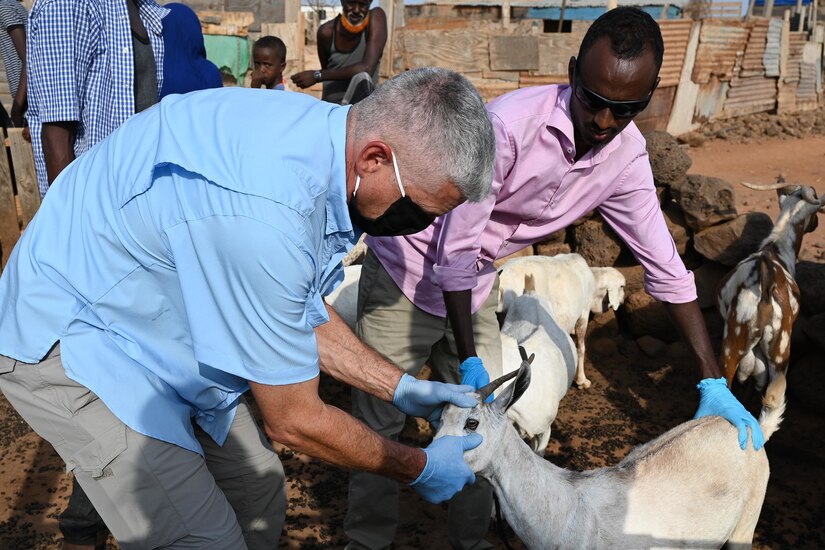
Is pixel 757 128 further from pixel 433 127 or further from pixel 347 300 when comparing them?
pixel 433 127

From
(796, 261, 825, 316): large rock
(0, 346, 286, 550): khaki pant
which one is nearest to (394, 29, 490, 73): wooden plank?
(796, 261, 825, 316): large rock

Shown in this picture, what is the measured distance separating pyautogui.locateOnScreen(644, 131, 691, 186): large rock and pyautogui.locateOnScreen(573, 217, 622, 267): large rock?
688 millimetres

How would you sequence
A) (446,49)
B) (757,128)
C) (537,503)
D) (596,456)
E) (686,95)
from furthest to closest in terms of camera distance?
(757,128) → (686,95) → (446,49) → (596,456) → (537,503)

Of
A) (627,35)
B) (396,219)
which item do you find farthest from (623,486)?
(627,35)

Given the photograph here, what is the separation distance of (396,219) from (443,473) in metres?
0.95

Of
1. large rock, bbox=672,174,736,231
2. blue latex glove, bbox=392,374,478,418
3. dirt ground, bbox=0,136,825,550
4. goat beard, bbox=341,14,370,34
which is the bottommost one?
dirt ground, bbox=0,136,825,550

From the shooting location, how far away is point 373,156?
6.34 feet

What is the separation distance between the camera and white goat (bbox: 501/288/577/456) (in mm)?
4633

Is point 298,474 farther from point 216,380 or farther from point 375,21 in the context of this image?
point 375,21

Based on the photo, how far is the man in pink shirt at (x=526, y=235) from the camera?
292 cm

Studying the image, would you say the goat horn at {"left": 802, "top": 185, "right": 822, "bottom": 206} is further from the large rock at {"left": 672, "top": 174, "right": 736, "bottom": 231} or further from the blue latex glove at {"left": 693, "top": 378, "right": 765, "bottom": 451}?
the blue latex glove at {"left": 693, "top": 378, "right": 765, "bottom": 451}

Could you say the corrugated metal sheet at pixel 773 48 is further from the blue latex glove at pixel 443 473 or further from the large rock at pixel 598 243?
the blue latex glove at pixel 443 473

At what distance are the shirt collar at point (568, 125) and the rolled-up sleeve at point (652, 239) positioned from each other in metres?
0.20

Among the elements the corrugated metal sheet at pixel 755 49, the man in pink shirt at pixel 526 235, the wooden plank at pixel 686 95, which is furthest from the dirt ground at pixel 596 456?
the corrugated metal sheet at pixel 755 49
